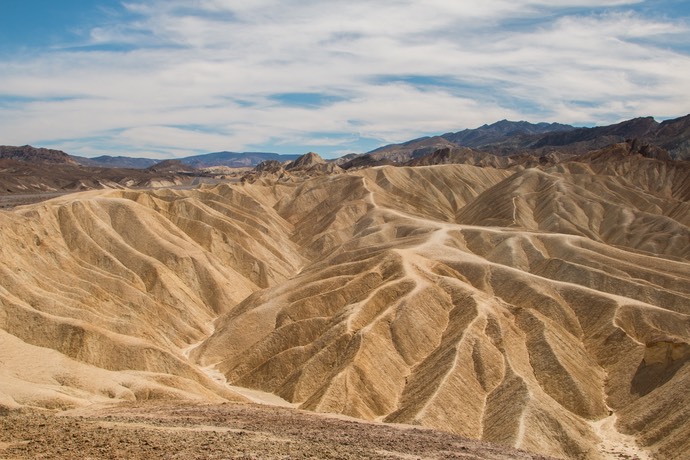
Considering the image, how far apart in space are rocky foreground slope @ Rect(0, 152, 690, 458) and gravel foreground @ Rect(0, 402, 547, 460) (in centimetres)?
788

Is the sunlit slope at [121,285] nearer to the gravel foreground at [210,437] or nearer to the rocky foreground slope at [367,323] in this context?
the rocky foreground slope at [367,323]

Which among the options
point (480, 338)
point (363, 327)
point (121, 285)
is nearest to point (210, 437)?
point (363, 327)

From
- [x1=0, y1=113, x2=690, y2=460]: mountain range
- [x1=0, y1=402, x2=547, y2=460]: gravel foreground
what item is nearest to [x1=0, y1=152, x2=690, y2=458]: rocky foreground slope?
[x1=0, y1=113, x2=690, y2=460]: mountain range

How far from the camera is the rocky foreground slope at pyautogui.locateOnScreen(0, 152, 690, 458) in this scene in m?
45.8

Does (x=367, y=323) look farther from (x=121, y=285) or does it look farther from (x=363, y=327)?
(x=121, y=285)

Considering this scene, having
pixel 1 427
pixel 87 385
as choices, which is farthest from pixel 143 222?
pixel 1 427

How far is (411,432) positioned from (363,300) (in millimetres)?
31123

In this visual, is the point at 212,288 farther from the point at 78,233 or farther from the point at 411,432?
the point at 411,432

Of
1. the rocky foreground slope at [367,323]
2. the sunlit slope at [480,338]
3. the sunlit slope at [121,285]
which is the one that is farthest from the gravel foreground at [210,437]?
the sunlit slope at [480,338]

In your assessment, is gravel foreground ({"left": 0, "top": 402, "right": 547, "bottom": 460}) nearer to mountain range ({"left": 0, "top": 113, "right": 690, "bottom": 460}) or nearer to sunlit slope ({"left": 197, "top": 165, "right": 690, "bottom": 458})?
mountain range ({"left": 0, "top": 113, "right": 690, "bottom": 460})

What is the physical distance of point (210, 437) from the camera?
26.8m

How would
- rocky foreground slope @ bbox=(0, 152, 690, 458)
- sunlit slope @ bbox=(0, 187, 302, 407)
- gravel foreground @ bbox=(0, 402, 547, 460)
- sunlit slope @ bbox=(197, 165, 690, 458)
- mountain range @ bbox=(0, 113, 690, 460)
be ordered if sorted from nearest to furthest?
gravel foreground @ bbox=(0, 402, 547, 460)
mountain range @ bbox=(0, 113, 690, 460)
sunlit slope @ bbox=(0, 187, 302, 407)
rocky foreground slope @ bbox=(0, 152, 690, 458)
sunlit slope @ bbox=(197, 165, 690, 458)

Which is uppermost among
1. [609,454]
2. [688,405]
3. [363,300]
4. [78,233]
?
[78,233]

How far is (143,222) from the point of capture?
94562 mm
